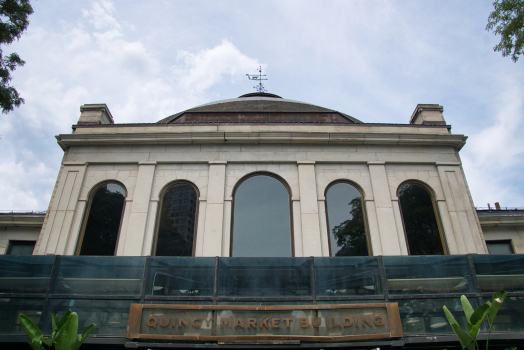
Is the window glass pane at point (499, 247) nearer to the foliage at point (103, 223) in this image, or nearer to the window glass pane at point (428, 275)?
the window glass pane at point (428, 275)

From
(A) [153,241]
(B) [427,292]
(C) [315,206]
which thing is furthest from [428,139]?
(A) [153,241]

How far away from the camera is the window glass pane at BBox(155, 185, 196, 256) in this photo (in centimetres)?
1182

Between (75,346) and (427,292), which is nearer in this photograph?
(75,346)

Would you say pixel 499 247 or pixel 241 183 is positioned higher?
pixel 241 183

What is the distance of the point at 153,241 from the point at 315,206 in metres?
5.89

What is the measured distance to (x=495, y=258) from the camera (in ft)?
28.5

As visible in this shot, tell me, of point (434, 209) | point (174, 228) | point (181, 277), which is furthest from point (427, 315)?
Result: point (174, 228)

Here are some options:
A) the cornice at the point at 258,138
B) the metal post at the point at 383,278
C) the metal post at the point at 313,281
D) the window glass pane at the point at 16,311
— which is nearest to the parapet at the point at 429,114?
the cornice at the point at 258,138

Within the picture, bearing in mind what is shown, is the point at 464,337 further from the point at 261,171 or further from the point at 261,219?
the point at 261,171

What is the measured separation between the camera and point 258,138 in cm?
1330

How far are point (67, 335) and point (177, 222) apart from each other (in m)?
5.82

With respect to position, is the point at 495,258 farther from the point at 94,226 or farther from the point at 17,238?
the point at 17,238

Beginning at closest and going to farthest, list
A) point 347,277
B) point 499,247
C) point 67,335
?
1. point 67,335
2. point 347,277
3. point 499,247

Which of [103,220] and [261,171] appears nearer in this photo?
[103,220]
